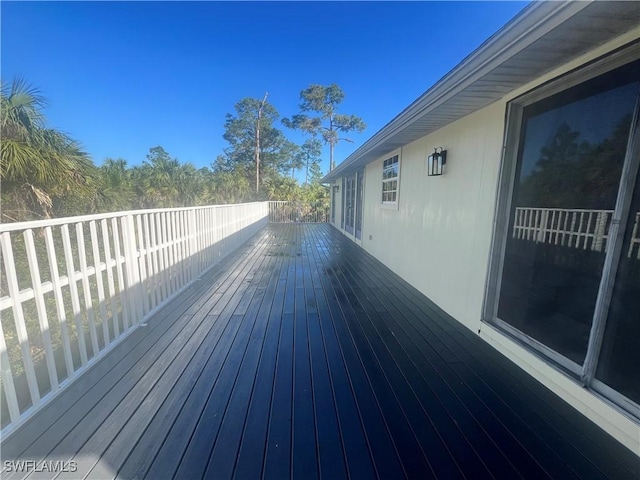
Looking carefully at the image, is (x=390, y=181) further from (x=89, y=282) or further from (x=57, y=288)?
(x=57, y=288)

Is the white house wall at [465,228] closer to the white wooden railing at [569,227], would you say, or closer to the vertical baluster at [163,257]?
the white wooden railing at [569,227]

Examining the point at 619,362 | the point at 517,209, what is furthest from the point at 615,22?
the point at 619,362

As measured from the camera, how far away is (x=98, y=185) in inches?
229

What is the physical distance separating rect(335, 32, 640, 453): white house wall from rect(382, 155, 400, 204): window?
0.98 ft

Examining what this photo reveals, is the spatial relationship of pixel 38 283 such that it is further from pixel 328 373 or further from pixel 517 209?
pixel 517 209

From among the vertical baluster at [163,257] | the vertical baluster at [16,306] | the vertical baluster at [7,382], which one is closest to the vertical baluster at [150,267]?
the vertical baluster at [163,257]

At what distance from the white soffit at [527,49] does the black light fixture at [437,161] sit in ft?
1.86

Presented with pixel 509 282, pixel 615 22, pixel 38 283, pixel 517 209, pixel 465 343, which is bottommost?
pixel 465 343

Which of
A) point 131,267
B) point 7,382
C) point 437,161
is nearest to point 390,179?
point 437,161

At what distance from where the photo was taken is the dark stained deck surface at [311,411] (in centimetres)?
125

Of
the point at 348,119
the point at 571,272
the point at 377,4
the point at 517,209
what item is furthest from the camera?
the point at 348,119

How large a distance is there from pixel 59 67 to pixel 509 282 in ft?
67.8

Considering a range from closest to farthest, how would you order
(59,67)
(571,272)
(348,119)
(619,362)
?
(619,362), (571,272), (59,67), (348,119)

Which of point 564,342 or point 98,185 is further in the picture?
point 98,185
